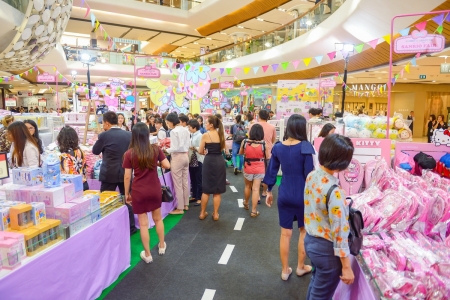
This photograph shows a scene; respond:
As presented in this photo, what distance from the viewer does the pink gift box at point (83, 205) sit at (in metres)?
2.55

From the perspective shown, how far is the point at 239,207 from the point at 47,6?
3859mm

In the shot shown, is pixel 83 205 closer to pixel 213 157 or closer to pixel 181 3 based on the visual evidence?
pixel 213 157

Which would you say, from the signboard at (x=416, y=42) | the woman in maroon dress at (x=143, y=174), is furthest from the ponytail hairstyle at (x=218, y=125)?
the signboard at (x=416, y=42)

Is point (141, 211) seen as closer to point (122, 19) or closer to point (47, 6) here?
point (47, 6)

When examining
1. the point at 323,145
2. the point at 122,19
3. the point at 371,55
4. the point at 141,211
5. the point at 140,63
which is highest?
the point at 122,19

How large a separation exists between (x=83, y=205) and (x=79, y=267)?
1.50ft

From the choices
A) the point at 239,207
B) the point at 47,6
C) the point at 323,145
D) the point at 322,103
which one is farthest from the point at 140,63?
the point at 323,145

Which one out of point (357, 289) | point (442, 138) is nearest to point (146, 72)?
point (442, 138)

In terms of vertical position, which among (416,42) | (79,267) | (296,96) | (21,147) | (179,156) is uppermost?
(416,42)

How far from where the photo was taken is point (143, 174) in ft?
10.7

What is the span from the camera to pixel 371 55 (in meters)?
10.5

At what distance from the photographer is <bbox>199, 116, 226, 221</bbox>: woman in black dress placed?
4484 mm

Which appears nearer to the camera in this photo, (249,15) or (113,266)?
(113,266)

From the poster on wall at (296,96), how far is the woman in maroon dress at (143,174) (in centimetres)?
586
